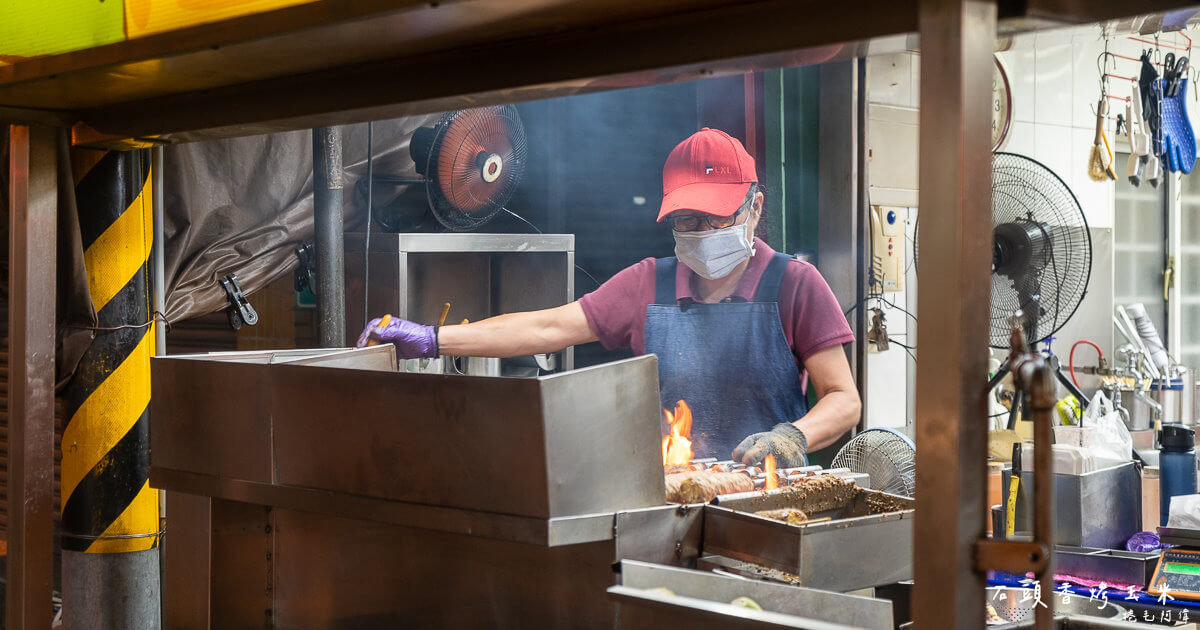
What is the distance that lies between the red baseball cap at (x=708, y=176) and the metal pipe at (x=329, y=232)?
1.34 metres

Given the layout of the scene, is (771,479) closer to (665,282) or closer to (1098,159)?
(665,282)

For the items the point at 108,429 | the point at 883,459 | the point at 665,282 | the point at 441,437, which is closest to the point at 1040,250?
the point at 883,459

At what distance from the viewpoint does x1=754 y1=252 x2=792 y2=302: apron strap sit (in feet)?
14.8

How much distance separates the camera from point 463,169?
4195 mm

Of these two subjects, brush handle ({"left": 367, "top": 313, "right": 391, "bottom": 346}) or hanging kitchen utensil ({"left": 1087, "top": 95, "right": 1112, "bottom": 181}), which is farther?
hanging kitchen utensil ({"left": 1087, "top": 95, "right": 1112, "bottom": 181})

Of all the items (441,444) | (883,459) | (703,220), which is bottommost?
(883,459)

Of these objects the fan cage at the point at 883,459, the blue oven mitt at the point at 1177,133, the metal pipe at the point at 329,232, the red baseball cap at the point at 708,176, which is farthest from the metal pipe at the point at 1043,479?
the blue oven mitt at the point at 1177,133

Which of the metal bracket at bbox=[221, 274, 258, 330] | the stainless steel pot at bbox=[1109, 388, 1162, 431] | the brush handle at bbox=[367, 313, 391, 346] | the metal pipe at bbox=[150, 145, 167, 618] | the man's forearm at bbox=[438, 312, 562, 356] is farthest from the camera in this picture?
the stainless steel pot at bbox=[1109, 388, 1162, 431]

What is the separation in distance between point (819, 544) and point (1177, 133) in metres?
4.61

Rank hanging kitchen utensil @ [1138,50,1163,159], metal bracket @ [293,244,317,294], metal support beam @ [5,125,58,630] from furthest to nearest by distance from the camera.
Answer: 1. hanging kitchen utensil @ [1138,50,1163,159]
2. metal bracket @ [293,244,317,294]
3. metal support beam @ [5,125,58,630]

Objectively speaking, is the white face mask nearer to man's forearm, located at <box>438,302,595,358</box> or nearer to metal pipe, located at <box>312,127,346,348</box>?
man's forearm, located at <box>438,302,595,358</box>

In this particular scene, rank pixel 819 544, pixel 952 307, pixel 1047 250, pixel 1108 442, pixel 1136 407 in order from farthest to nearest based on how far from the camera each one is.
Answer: pixel 1136 407, pixel 1047 250, pixel 1108 442, pixel 819 544, pixel 952 307

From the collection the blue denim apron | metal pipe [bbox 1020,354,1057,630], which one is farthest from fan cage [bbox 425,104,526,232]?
metal pipe [bbox 1020,354,1057,630]

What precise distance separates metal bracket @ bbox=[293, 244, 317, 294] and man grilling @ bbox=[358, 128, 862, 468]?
536 millimetres
